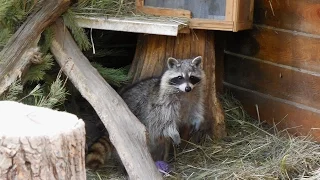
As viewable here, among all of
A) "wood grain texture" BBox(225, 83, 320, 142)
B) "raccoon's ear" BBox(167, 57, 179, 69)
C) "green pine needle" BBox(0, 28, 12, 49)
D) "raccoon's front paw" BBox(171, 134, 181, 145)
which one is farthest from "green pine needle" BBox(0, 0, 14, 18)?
"wood grain texture" BBox(225, 83, 320, 142)

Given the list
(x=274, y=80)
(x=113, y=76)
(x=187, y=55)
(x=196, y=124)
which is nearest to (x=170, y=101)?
(x=196, y=124)

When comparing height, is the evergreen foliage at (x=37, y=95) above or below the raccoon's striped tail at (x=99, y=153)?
above

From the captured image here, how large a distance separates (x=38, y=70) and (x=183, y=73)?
946mm

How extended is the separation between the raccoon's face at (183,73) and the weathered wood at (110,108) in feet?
1.47

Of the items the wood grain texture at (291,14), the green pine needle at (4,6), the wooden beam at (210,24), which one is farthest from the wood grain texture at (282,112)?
the green pine needle at (4,6)

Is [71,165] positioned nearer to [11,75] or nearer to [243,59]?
[11,75]

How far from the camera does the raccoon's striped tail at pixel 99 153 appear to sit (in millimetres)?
4039

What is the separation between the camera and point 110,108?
395 cm

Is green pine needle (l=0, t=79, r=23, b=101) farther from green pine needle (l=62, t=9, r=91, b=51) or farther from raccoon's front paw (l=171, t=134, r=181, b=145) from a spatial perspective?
raccoon's front paw (l=171, t=134, r=181, b=145)

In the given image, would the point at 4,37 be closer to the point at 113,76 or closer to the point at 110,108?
the point at 110,108

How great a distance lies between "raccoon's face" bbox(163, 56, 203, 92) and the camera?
14.1 ft

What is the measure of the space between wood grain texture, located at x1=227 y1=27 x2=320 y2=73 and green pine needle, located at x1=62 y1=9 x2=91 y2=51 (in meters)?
1.31

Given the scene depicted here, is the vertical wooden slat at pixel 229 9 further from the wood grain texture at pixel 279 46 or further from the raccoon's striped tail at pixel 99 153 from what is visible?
the raccoon's striped tail at pixel 99 153

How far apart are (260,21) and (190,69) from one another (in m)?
0.83
